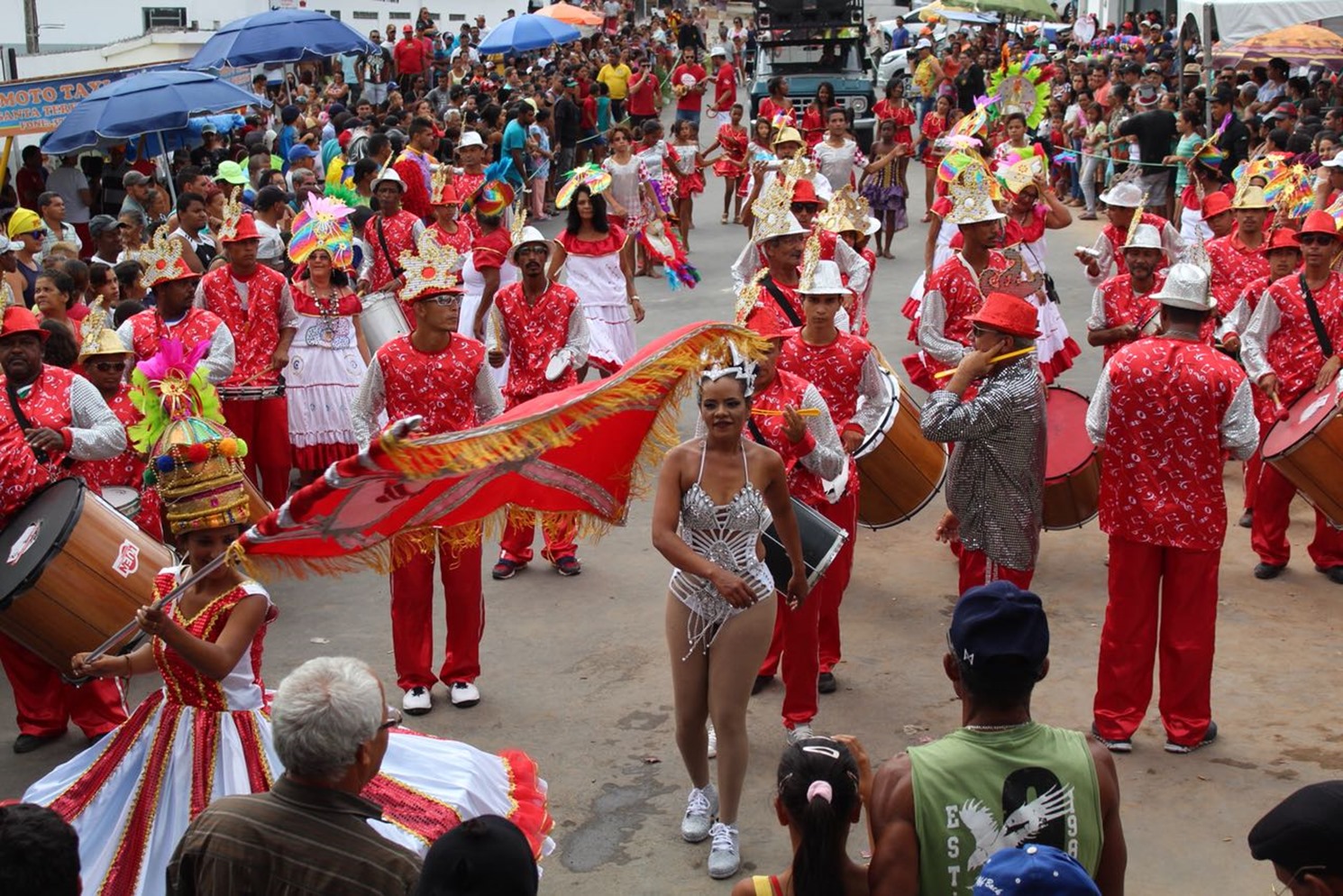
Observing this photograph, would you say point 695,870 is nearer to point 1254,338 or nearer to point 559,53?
point 1254,338

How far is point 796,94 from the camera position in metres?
25.6

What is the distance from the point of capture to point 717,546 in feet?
18.4

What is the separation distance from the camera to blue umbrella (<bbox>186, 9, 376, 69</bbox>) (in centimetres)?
1880

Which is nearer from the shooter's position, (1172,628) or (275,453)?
(1172,628)

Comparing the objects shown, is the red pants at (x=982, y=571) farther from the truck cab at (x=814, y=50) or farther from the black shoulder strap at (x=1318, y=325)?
the truck cab at (x=814, y=50)

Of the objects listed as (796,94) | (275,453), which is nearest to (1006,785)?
(275,453)

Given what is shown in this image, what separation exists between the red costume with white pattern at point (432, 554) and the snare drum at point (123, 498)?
1.35 m

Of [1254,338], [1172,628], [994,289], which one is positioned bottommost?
[1172,628]

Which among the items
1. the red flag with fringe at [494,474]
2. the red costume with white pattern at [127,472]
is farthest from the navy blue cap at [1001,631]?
the red costume with white pattern at [127,472]

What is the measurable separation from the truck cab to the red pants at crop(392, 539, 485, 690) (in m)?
19.8

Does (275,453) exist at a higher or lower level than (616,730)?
higher

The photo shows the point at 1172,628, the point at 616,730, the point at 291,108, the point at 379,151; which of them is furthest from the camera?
the point at 291,108

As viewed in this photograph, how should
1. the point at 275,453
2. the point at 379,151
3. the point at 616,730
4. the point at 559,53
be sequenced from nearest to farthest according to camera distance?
the point at 616,730
the point at 275,453
the point at 379,151
the point at 559,53

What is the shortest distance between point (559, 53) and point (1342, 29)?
19412 millimetres
